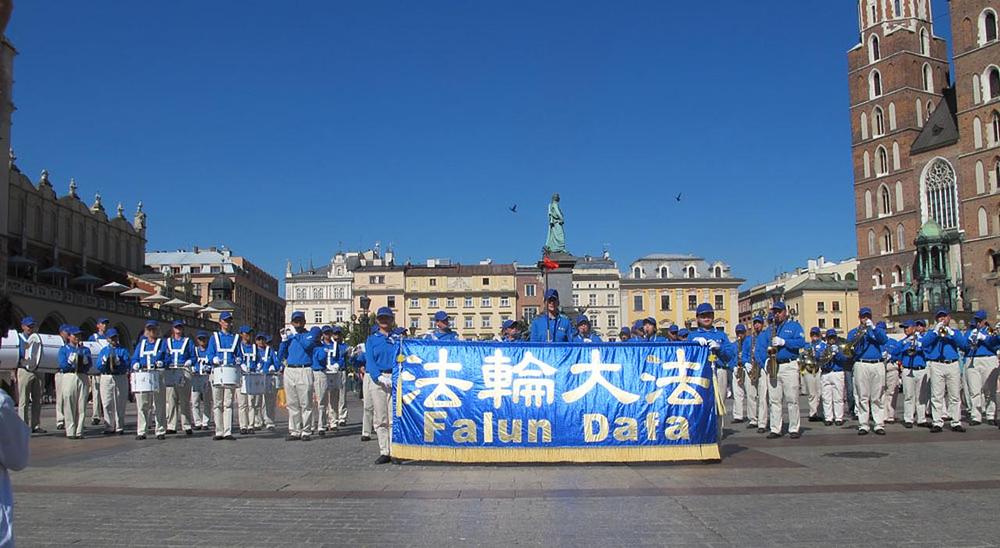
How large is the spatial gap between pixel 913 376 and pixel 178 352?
1431 centimetres

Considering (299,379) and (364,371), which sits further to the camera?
(364,371)

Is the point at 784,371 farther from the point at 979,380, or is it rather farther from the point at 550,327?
the point at 979,380

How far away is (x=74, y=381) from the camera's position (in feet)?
53.3

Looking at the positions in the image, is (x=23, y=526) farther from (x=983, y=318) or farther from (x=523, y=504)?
(x=983, y=318)

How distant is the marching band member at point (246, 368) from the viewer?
16.2 m

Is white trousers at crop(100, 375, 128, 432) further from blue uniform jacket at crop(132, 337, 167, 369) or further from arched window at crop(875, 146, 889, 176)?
arched window at crop(875, 146, 889, 176)

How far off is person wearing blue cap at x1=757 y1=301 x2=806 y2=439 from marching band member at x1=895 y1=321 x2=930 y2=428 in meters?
3.32

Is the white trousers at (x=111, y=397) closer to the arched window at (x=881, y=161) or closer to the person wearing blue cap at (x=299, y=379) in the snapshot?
the person wearing blue cap at (x=299, y=379)

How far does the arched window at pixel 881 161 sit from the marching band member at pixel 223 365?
7516 centimetres

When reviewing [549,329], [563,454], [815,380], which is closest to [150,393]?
A: [549,329]

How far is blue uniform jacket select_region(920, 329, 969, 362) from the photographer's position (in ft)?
51.5

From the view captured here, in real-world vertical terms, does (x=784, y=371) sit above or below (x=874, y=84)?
below

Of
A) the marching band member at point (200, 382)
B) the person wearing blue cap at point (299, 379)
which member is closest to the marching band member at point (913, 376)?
the person wearing blue cap at point (299, 379)

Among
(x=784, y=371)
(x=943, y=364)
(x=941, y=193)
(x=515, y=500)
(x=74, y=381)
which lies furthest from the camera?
(x=941, y=193)
